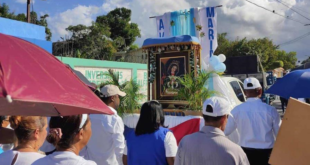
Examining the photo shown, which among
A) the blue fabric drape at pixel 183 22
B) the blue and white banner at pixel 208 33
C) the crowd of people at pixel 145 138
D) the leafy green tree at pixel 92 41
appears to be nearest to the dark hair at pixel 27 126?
the crowd of people at pixel 145 138

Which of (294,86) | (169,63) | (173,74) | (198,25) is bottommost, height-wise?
(294,86)

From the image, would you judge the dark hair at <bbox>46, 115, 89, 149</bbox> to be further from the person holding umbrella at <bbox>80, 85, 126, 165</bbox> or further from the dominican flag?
the dominican flag

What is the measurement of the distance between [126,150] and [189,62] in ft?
14.0

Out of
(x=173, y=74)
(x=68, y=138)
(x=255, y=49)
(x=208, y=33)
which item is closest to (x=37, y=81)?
(x=68, y=138)

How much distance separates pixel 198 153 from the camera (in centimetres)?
215

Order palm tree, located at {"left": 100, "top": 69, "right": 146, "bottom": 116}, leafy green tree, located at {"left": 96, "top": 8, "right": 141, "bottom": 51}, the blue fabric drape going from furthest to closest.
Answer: leafy green tree, located at {"left": 96, "top": 8, "right": 141, "bottom": 51}, the blue fabric drape, palm tree, located at {"left": 100, "top": 69, "right": 146, "bottom": 116}

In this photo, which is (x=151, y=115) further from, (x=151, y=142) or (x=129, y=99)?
(x=129, y=99)

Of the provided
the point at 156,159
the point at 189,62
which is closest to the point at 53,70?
the point at 156,159

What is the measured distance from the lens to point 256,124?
3.39 m

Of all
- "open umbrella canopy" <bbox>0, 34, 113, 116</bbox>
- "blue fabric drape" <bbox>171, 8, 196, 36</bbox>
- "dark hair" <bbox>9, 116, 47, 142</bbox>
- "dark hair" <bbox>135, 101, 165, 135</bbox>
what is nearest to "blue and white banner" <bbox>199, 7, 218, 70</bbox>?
"blue fabric drape" <bbox>171, 8, 196, 36</bbox>

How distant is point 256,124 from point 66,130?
2454mm

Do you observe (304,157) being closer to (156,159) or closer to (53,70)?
(156,159)

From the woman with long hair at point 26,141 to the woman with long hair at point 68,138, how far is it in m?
0.21

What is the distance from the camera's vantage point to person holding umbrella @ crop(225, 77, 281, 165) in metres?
3.35
